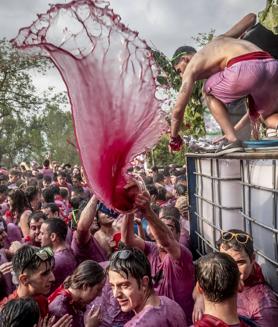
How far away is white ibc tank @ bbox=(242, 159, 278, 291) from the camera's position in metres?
2.82

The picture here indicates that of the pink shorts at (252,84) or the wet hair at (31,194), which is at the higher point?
the pink shorts at (252,84)

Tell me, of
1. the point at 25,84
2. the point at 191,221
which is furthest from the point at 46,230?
the point at 25,84

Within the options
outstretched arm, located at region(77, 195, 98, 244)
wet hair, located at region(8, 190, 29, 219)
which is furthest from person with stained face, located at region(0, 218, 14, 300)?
wet hair, located at region(8, 190, 29, 219)

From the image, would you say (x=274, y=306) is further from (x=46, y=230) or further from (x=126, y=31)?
(x=46, y=230)

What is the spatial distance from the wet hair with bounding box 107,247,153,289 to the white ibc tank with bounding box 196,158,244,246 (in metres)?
1.11

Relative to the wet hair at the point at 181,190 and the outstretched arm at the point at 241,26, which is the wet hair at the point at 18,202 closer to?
the wet hair at the point at 181,190

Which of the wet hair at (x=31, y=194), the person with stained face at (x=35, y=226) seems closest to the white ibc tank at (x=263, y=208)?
the person with stained face at (x=35, y=226)

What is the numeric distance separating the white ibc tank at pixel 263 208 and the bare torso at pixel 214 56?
117cm

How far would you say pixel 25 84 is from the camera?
22484mm

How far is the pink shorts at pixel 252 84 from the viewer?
3.95m

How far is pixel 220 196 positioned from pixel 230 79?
100cm

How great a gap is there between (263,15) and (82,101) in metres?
4.20

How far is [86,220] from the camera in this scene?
3881 millimetres

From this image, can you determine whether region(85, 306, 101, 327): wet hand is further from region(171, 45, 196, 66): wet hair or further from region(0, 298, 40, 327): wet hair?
region(171, 45, 196, 66): wet hair
